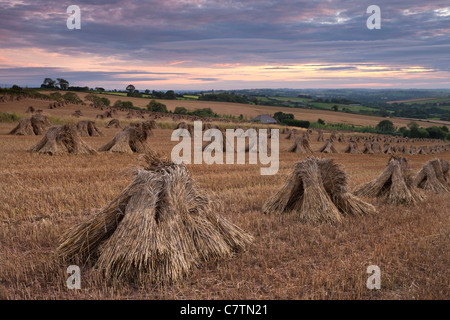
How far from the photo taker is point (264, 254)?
5566 mm

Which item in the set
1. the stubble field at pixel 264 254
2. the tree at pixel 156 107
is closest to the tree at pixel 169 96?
the tree at pixel 156 107

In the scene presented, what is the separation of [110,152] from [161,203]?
494 inches

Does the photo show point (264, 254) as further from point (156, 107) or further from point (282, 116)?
point (282, 116)

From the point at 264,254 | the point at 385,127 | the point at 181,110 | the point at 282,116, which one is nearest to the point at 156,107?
the point at 181,110

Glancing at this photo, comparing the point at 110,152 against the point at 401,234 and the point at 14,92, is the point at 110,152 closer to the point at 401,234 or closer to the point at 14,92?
the point at 401,234

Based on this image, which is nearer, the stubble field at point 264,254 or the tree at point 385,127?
the stubble field at point 264,254

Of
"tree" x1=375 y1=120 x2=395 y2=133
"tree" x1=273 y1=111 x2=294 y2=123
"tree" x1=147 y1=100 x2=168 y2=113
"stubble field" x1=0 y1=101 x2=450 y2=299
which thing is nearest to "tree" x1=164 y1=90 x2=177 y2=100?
"tree" x1=147 y1=100 x2=168 y2=113

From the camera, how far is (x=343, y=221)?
745 cm

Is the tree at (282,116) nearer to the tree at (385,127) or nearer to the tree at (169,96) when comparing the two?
the tree at (385,127)

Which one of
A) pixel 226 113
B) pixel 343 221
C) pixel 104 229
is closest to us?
pixel 104 229

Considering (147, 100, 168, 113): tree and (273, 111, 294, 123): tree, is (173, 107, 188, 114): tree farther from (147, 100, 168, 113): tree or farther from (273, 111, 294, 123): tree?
(273, 111, 294, 123): tree

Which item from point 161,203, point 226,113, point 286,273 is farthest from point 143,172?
point 226,113

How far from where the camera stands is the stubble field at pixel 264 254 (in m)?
4.42

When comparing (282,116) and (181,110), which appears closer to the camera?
(181,110)
